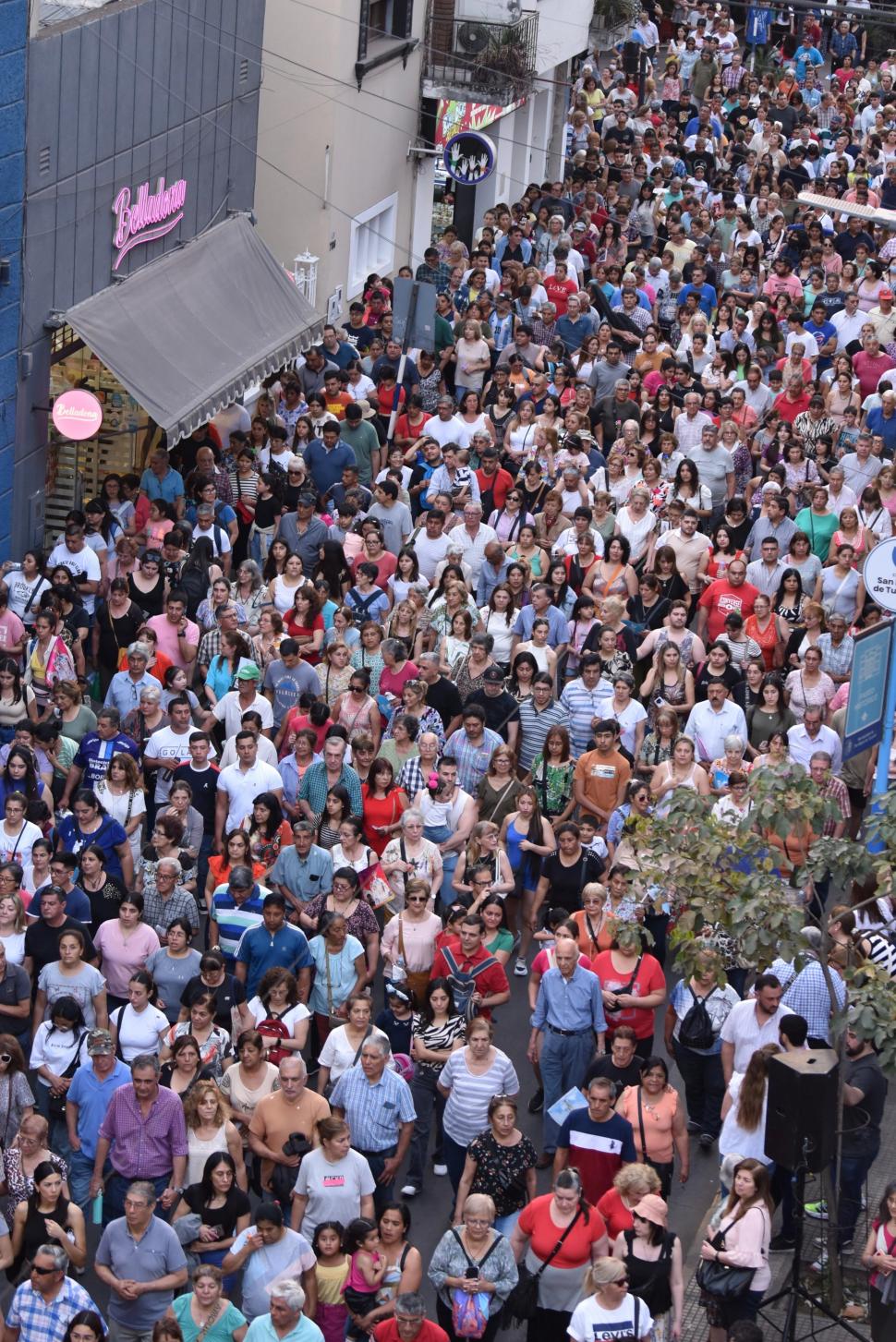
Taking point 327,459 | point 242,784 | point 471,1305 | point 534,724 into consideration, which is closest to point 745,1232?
point 471,1305

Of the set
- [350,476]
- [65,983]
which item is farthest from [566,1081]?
[350,476]

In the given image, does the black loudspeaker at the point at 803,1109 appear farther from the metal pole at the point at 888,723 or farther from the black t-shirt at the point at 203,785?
the black t-shirt at the point at 203,785

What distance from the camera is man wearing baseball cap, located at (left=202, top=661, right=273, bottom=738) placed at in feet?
51.3

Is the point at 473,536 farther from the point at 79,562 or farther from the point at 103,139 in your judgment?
the point at 103,139

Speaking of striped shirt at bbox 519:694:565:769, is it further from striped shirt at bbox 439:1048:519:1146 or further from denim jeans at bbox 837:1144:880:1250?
denim jeans at bbox 837:1144:880:1250

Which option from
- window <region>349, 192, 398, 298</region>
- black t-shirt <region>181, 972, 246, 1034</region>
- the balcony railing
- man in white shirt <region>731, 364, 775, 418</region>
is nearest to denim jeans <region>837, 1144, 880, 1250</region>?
black t-shirt <region>181, 972, 246, 1034</region>

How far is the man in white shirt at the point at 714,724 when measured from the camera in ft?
52.2

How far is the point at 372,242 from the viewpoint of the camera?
93.7ft

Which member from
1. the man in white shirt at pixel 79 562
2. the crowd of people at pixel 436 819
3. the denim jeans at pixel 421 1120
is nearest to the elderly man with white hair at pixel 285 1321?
the crowd of people at pixel 436 819

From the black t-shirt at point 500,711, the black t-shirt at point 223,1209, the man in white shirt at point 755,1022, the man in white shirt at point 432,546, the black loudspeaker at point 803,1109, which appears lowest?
the man in white shirt at point 432,546

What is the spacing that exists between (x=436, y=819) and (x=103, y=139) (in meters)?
8.02

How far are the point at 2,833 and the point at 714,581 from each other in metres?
6.30

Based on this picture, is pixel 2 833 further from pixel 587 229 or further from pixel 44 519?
pixel 587 229

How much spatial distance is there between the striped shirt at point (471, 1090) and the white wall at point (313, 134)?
15408 mm
